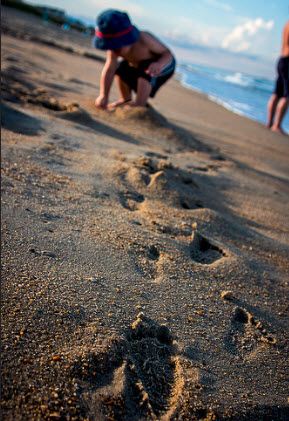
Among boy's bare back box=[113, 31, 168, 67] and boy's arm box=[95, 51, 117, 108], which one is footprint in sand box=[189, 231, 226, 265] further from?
boy's bare back box=[113, 31, 168, 67]

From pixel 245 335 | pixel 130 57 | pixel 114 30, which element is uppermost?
pixel 114 30

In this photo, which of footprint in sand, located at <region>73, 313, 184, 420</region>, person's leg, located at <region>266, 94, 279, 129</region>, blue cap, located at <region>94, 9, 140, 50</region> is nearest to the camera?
footprint in sand, located at <region>73, 313, 184, 420</region>

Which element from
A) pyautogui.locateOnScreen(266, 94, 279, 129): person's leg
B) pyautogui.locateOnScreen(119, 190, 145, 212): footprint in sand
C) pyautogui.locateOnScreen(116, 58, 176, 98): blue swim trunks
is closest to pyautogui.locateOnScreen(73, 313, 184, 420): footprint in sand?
pyautogui.locateOnScreen(119, 190, 145, 212): footprint in sand

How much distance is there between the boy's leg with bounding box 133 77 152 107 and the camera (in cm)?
380

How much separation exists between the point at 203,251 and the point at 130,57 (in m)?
2.77

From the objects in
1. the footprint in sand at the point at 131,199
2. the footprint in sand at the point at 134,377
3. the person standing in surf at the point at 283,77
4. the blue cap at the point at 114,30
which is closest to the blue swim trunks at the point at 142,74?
the blue cap at the point at 114,30

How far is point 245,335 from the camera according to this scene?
1.25 metres

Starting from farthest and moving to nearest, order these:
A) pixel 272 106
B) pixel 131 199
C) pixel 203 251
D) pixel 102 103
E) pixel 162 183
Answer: pixel 272 106 → pixel 102 103 → pixel 162 183 → pixel 131 199 → pixel 203 251

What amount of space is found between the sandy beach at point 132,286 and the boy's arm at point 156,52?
1.49 metres

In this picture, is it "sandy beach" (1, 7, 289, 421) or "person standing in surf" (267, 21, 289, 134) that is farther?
"person standing in surf" (267, 21, 289, 134)

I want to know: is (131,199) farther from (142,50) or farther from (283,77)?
Result: (283,77)

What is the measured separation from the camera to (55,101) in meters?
3.32

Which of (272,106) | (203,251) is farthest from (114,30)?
A: (272,106)

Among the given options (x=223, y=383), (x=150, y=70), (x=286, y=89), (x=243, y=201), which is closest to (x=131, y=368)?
(x=223, y=383)
